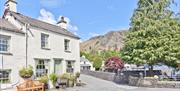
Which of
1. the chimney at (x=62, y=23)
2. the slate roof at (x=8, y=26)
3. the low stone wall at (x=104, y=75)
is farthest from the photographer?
the low stone wall at (x=104, y=75)

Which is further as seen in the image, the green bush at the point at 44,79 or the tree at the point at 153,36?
the tree at the point at 153,36

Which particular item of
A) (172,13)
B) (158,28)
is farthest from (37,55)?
(172,13)

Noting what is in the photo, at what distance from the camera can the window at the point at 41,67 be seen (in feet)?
88.6

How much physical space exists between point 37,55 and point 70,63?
6.61 meters

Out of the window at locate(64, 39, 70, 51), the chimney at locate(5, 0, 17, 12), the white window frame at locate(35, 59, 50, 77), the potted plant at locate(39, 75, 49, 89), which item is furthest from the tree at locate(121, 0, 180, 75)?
the chimney at locate(5, 0, 17, 12)

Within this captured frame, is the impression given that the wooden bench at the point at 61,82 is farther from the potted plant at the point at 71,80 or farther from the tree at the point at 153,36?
the tree at the point at 153,36

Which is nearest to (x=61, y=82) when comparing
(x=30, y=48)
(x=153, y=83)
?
(x=30, y=48)

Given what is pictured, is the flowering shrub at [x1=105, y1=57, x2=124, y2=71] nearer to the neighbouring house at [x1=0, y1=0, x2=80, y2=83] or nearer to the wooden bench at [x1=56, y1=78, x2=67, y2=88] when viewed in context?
the neighbouring house at [x1=0, y1=0, x2=80, y2=83]

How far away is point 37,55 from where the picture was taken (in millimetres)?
26797

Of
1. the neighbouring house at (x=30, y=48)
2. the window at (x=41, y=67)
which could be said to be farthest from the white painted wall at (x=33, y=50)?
the window at (x=41, y=67)

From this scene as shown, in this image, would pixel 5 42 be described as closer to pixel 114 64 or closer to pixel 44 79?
pixel 44 79

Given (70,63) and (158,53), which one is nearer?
(158,53)

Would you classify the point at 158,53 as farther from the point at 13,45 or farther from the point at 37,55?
the point at 13,45

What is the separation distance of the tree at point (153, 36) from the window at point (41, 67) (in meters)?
9.53
